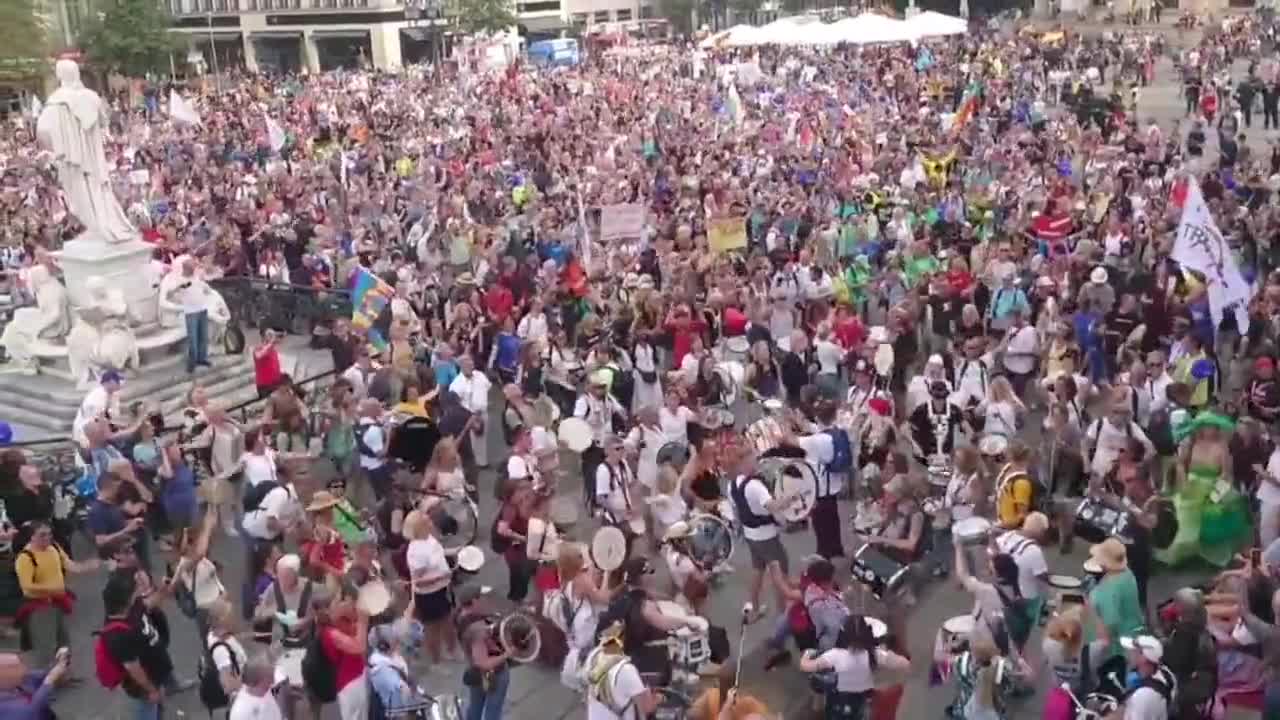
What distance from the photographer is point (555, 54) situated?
60.7 meters

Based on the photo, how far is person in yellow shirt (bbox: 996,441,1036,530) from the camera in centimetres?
954

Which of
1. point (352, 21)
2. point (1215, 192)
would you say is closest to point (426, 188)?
point (1215, 192)

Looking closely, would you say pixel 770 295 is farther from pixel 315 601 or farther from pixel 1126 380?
pixel 315 601

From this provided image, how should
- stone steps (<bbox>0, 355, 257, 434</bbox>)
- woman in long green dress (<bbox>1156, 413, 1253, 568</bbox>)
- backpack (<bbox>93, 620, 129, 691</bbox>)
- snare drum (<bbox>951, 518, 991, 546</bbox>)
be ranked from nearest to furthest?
backpack (<bbox>93, 620, 129, 691</bbox>)
snare drum (<bbox>951, 518, 991, 546</bbox>)
woman in long green dress (<bbox>1156, 413, 1253, 568</bbox>)
stone steps (<bbox>0, 355, 257, 434</bbox>)

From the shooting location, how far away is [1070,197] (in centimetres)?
1984

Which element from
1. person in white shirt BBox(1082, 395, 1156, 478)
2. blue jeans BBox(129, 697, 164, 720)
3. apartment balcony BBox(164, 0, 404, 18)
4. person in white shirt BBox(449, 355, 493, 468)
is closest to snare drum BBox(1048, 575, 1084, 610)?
person in white shirt BBox(1082, 395, 1156, 478)

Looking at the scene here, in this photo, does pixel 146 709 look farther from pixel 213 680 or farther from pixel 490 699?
Result: pixel 490 699

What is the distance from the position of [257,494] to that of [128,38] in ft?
212

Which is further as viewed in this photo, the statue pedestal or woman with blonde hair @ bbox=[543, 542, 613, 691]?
the statue pedestal

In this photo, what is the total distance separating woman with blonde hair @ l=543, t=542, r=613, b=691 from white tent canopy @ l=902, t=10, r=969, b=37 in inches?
976

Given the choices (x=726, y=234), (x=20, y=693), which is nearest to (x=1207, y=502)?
(x=20, y=693)

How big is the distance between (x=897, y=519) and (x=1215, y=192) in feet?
39.7

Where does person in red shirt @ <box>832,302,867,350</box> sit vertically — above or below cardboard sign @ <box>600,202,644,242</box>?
below

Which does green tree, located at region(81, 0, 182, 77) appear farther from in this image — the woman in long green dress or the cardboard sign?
the woman in long green dress
